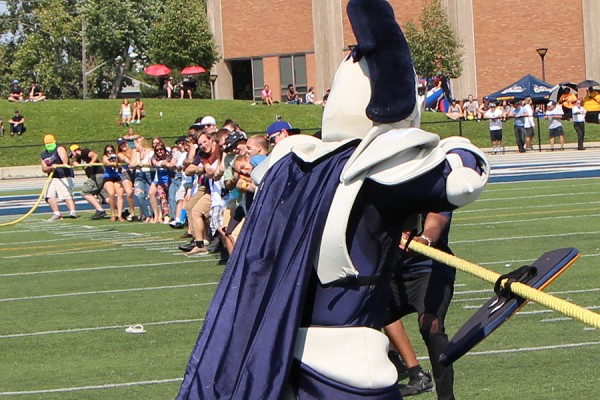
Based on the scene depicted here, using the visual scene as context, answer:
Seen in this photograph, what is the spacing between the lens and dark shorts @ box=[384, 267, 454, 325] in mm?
7043

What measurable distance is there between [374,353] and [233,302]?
0.52 metres

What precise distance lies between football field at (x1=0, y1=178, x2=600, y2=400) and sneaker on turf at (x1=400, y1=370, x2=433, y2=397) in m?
0.23

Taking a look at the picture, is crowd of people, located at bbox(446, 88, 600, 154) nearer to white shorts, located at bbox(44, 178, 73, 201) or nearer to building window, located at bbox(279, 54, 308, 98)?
white shorts, located at bbox(44, 178, 73, 201)

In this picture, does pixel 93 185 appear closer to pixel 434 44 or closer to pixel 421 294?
pixel 421 294

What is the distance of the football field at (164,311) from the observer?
8055 mm

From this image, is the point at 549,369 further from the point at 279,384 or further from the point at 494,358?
the point at 279,384

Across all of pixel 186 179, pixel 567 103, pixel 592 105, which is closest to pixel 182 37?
pixel 567 103

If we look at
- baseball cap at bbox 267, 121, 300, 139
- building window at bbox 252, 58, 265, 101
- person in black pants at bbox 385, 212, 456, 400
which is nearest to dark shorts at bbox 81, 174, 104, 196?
baseball cap at bbox 267, 121, 300, 139

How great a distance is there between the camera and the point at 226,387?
4012mm

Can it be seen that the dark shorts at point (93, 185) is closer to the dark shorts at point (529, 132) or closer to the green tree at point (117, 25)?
the dark shorts at point (529, 132)

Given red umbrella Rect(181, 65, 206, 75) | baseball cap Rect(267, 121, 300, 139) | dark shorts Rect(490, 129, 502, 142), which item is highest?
red umbrella Rect(181, 65, 206, 75)

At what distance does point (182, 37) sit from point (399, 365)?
5179 cm

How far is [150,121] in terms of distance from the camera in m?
47.2

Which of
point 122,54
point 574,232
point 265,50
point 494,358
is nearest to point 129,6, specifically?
point 122,54
